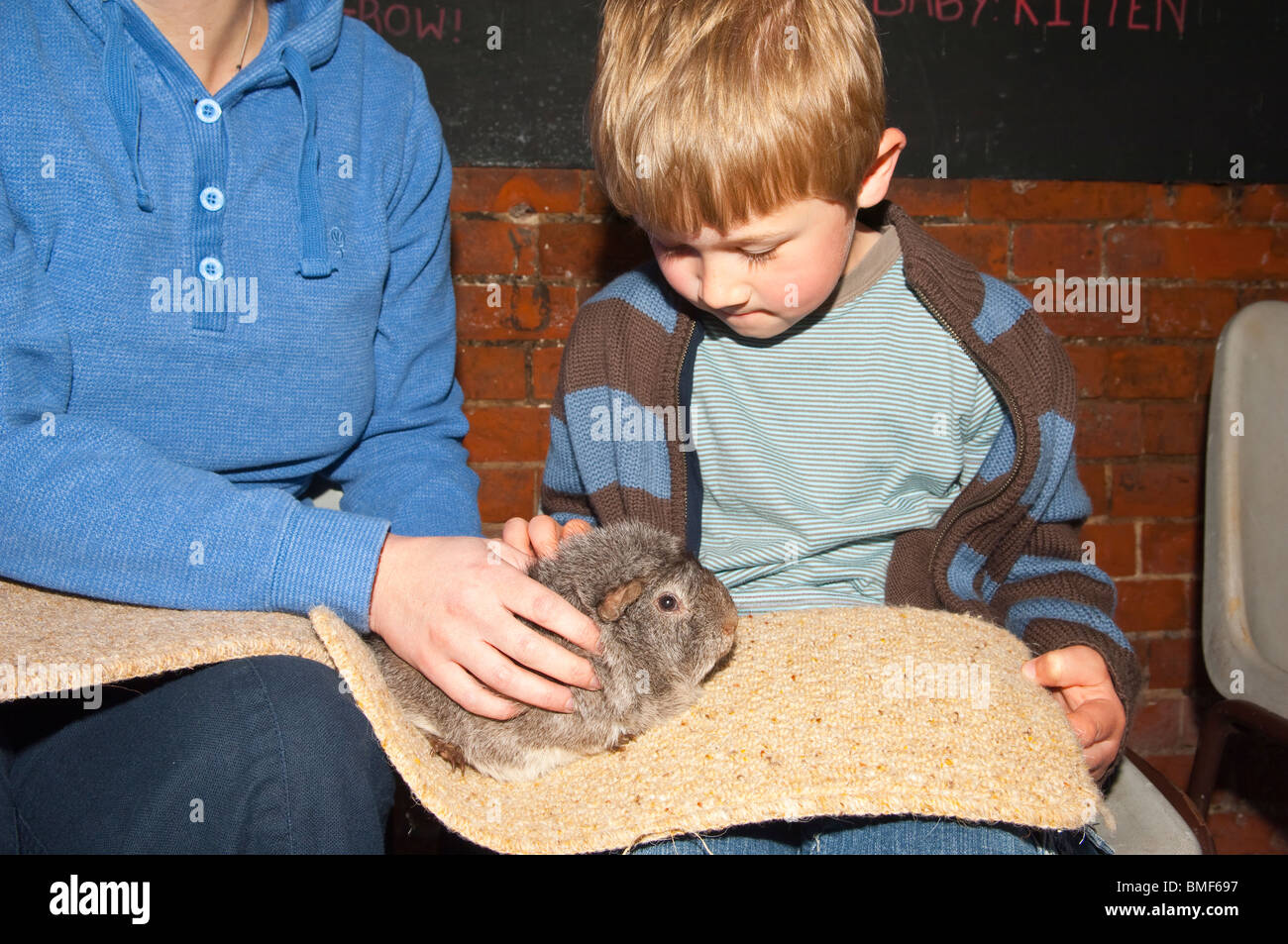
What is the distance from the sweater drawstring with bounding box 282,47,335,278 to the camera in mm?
1337

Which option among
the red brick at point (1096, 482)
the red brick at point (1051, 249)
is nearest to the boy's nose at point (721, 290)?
the red brick at point (1051, 249)

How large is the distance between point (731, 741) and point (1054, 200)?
75.9 inches

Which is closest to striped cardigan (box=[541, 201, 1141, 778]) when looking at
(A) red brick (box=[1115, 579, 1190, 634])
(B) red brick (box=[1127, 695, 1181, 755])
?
(A) red brick (box=[1115, 579, 1190, 634])

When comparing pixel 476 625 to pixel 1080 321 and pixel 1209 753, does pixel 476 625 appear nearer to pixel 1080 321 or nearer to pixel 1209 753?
pixel 1209 753

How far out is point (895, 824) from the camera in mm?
1200

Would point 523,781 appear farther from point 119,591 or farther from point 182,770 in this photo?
point 119,591

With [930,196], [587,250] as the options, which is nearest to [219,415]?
[587,250]

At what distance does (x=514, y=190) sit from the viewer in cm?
231

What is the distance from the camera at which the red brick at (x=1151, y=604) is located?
2646 millimetres

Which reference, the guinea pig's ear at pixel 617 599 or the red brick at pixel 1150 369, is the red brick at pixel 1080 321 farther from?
the guinea pig's ear at pixel 617 599

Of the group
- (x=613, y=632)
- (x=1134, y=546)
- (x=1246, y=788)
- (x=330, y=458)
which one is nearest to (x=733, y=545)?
(x=613, y=632)

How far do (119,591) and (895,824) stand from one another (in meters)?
0.99

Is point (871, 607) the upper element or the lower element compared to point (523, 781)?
upper
